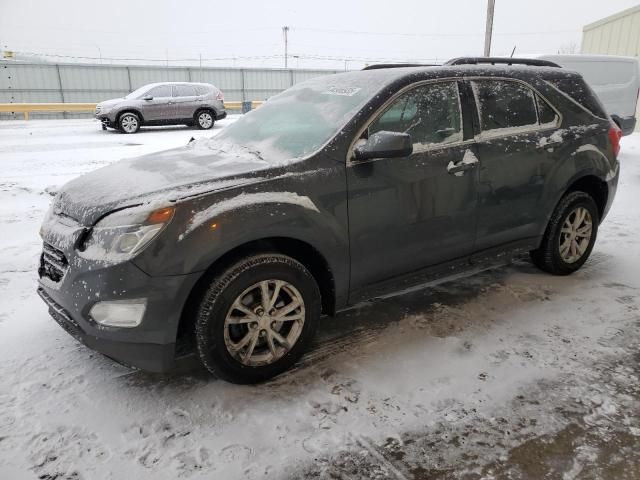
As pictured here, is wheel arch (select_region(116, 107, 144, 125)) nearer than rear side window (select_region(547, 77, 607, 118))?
No

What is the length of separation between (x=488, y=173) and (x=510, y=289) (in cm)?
113

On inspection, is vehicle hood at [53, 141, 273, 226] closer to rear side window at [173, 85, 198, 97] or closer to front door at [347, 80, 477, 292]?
front door at [347, 80, 477, 292]

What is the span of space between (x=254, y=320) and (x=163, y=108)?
14706 mm

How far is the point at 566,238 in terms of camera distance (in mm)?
4160

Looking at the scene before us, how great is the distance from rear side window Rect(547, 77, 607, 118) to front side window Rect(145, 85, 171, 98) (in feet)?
46.5

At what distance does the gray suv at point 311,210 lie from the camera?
2.43 meters

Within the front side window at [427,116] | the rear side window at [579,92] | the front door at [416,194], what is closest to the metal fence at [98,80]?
the rear side window at [579,92]

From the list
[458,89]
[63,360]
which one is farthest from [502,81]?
[63,360]

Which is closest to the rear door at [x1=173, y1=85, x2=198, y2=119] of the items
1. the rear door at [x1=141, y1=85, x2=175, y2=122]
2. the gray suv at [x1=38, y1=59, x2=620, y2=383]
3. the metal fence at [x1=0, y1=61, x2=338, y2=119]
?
the rear door at [x1=141, y1=85, x2=175, y2=122]

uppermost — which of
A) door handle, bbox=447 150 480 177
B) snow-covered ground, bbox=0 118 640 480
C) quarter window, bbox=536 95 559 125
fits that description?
quarter window, bbox=536 95 559 125

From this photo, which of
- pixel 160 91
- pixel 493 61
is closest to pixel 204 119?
pixel 160 91

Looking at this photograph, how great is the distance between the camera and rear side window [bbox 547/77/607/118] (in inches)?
156

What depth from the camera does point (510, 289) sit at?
4.02 meters

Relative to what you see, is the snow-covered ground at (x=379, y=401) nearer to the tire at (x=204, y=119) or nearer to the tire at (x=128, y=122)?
the tire at (x=128, y=122)
